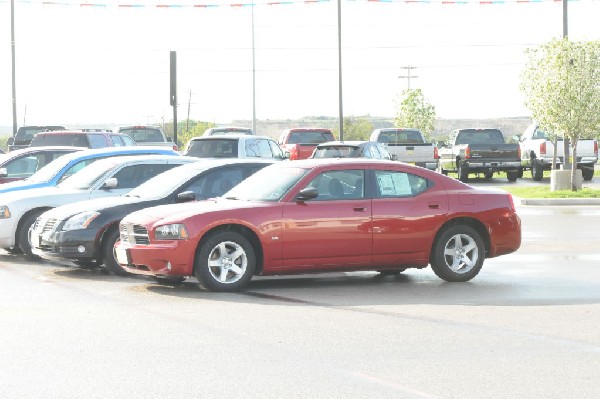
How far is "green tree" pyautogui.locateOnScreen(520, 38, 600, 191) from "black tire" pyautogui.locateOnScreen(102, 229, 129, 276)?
66.0 feet

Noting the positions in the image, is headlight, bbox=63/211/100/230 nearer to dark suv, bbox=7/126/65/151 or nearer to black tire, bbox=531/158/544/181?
dark suv, bbox=7/126/65/151

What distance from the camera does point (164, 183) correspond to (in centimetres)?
1627

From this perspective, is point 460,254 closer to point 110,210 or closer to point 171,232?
point 171,232

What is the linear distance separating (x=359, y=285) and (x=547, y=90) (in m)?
20.4

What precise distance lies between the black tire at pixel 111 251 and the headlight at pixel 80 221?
0.93 ft

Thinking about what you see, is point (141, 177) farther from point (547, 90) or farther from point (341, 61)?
point (341, 61)

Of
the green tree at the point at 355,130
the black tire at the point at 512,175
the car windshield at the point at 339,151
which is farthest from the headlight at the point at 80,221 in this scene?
the green tree at the point at 355,130

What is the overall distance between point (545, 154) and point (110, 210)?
28628 millimetres

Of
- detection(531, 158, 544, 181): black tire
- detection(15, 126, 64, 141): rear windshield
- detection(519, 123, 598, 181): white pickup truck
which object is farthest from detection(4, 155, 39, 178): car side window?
detection(531, 158, 544, 181): black tire

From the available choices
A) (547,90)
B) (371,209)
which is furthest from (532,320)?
(547,90)

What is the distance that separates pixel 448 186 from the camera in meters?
14.9

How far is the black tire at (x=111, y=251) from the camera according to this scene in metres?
15.6

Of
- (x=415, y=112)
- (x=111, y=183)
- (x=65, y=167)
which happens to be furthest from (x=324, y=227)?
(x=415, y=112)

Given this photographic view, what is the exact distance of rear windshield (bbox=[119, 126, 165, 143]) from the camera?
141 ft
